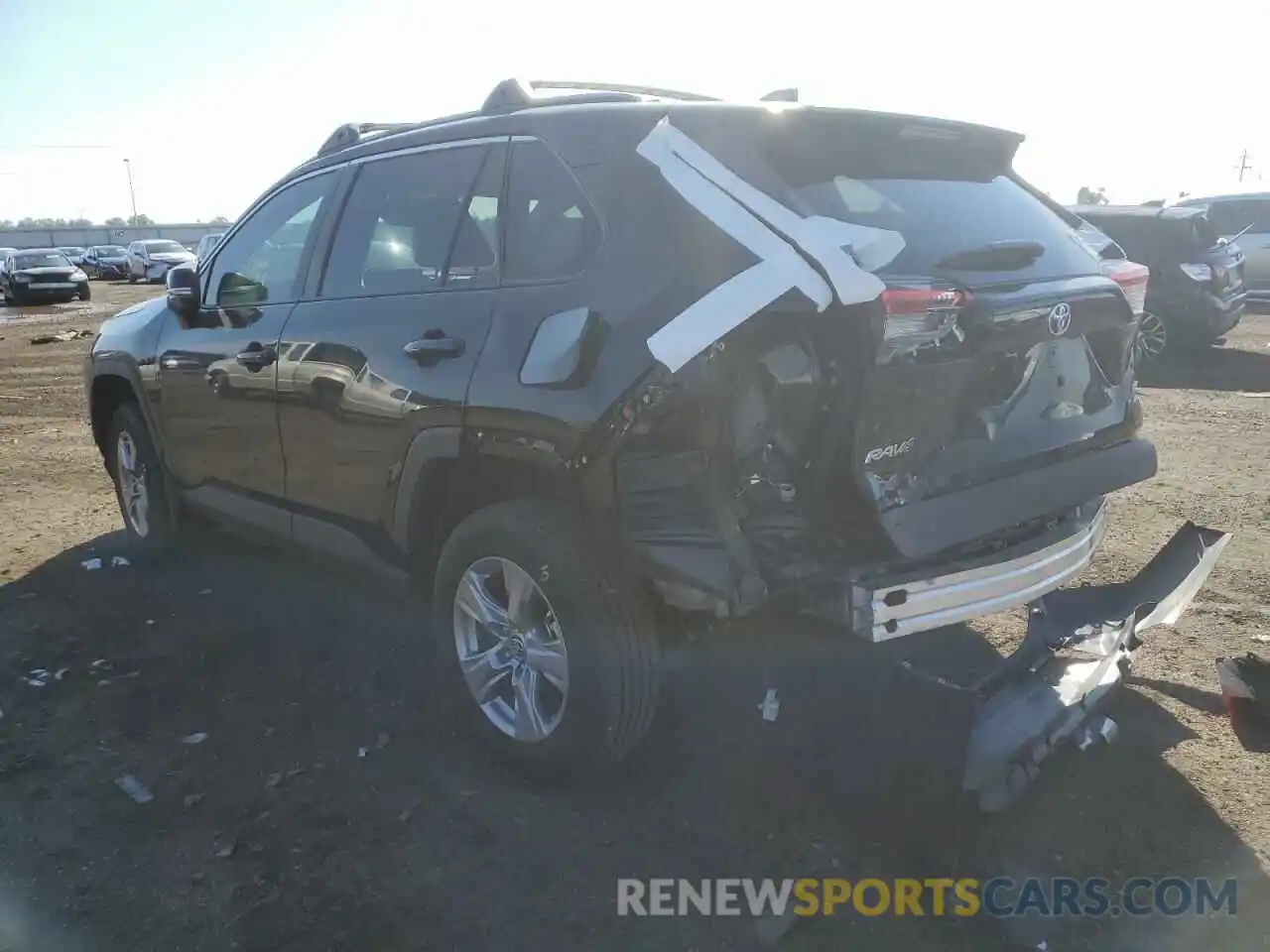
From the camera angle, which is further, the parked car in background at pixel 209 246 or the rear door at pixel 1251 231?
the rear door at pixel 1251 231

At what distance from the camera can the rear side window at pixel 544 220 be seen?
2.95 m

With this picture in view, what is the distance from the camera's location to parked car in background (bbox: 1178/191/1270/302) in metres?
13.3

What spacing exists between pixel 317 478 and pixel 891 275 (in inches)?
90.8

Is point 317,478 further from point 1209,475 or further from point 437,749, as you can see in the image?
point 1209,475

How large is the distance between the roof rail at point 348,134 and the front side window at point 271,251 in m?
0.15

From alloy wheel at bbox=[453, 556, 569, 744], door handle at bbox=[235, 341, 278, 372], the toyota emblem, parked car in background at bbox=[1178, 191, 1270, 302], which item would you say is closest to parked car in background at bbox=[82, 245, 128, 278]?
parked car in background at bbox=[1178, 191, 1270, 302]

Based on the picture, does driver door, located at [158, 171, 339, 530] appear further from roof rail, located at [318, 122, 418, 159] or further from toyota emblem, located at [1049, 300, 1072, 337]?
toyota emblem, located at [1049, 300, 1072, 337]

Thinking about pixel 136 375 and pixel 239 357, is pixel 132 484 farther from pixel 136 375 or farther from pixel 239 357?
pixel 239 357

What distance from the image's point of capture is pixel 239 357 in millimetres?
4188

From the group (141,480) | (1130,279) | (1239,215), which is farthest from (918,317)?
(1239,215)

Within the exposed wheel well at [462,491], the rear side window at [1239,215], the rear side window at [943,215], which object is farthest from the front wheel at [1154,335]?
the exposed wheel well at [462,491]

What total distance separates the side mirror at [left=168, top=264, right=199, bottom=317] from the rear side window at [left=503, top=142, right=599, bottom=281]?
82.0 inches

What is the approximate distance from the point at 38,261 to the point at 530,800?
97.9 ft

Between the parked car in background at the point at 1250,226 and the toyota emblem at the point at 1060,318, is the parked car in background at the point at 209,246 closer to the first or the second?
the toyota emblem at the point at 1060,318
